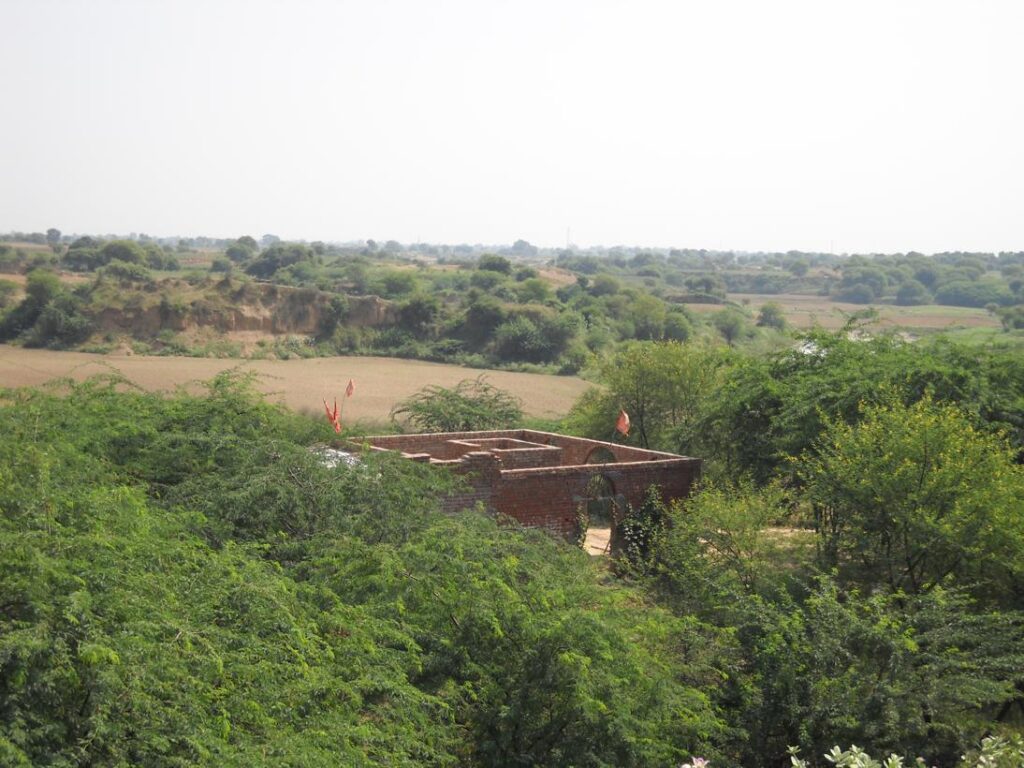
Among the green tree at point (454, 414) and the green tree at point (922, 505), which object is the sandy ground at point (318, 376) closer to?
the green tree at point (454, 414)

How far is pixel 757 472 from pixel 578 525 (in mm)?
3978

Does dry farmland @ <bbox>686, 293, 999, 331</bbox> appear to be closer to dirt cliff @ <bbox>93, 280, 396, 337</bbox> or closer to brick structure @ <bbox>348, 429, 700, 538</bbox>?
dirt cliff @ <bbox>93, 280, 396, 337</bbox>

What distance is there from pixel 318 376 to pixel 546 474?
37510 millimetres

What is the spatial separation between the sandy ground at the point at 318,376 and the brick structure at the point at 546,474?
755 inches

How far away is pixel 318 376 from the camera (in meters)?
56.0

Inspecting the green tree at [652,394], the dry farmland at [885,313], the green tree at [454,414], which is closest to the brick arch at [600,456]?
the green tree at [454,414]

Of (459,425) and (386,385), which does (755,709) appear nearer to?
(459,425)

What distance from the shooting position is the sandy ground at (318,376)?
4722cm

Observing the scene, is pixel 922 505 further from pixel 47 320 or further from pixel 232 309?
pixel 232 309

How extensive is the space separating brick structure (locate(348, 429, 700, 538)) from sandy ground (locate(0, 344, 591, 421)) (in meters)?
19.2

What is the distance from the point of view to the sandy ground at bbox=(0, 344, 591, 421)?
47219 millimetres

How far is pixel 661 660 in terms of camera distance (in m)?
12.6

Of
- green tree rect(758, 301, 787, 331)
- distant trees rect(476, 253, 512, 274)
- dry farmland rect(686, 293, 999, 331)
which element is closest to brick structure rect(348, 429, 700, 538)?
dry farmland rect(686, 293, 999, 331)

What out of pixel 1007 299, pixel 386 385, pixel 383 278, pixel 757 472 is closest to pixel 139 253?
pixel 383 278
